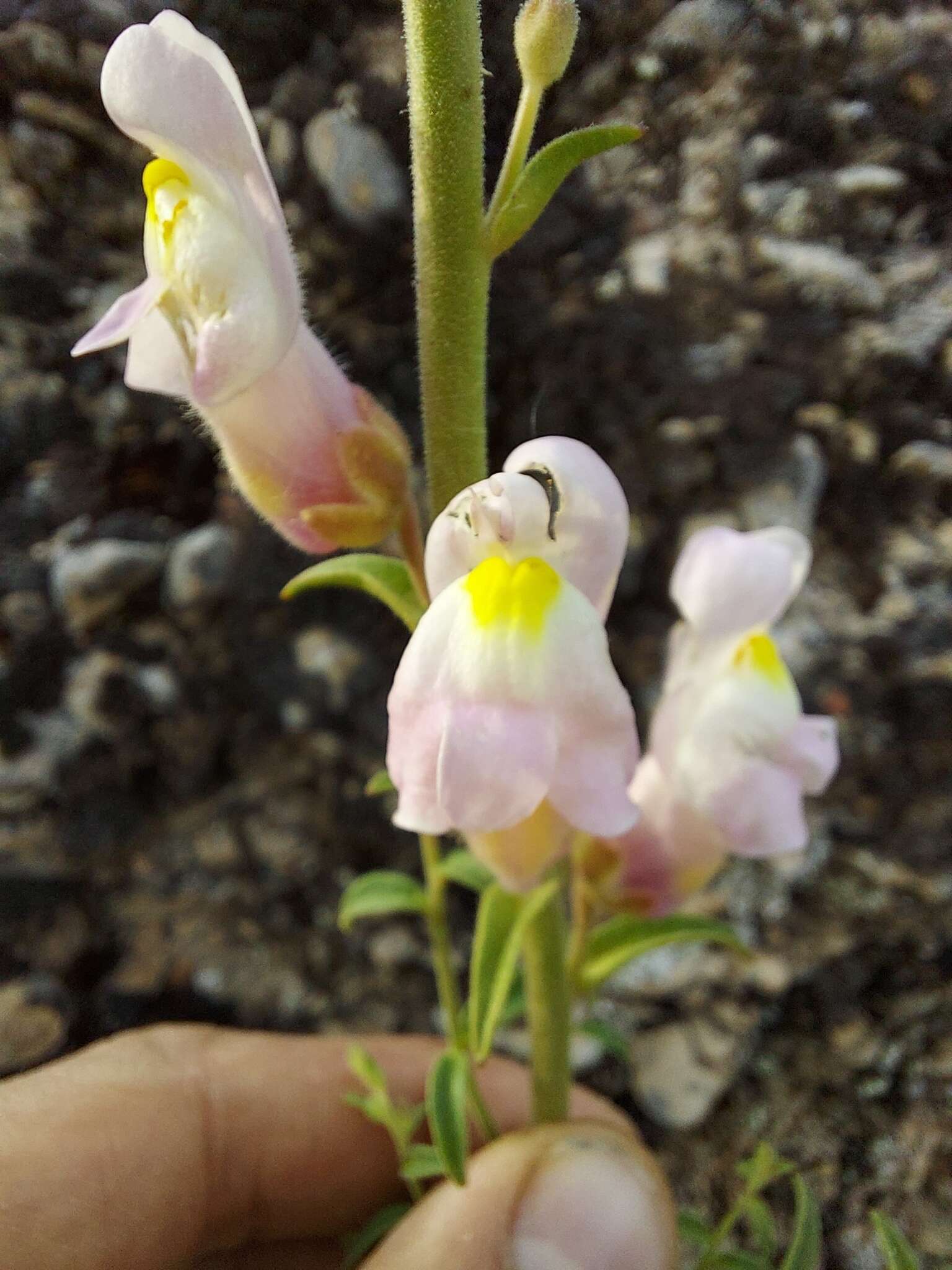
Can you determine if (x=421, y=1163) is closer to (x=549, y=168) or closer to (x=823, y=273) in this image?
(x=549, y=168)

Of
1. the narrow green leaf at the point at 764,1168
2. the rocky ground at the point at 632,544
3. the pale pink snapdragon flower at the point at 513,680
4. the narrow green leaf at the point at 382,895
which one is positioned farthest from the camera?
the narrow green leaf at the point at 382,895

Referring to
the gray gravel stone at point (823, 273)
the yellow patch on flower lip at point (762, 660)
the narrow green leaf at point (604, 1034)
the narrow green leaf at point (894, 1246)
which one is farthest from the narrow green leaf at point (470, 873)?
the gray gravel stone at point (823, 273)

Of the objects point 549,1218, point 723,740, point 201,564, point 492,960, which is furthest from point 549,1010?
point 201,564

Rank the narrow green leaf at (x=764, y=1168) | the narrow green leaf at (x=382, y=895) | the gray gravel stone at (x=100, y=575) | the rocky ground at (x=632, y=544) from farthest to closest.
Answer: the gray gravel stone at (x=100, y=575)
the narrow green leaf at (x=382, y=895)
the narrow green leaf at (x=764, y=1168)
the rocky ground at (x=632, y=544)

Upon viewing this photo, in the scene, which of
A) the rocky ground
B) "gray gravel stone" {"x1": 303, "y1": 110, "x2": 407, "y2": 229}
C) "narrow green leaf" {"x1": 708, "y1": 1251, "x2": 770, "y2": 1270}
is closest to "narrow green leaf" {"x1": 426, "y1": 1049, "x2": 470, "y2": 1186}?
"narrow green leaf" {"x1": 708, "y1": 1251, "x2": 770, "y2": 1270}

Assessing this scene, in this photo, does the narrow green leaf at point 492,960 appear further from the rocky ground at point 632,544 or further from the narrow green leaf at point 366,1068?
Result: the rocky ground at point 632,544

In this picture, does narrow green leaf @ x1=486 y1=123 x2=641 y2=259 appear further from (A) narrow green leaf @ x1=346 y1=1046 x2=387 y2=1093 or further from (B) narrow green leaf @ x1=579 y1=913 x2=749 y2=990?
(A) narrow green leaf @ x1=346 y1=1046 x2=387 y2=1093

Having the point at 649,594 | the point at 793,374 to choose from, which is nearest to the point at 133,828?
the point at 649,594
